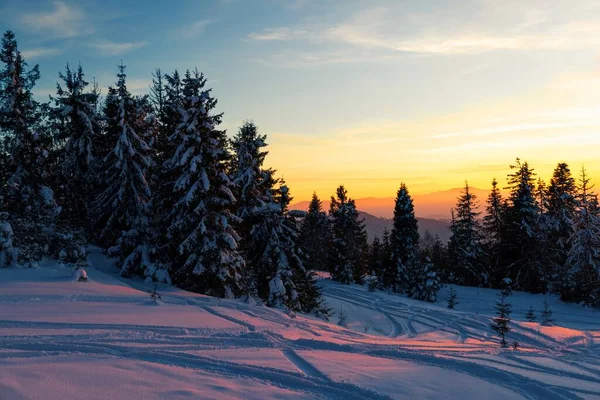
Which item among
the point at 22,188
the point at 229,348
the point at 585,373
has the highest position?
the point at 22,188

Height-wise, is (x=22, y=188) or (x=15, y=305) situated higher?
(x=22, y=188)

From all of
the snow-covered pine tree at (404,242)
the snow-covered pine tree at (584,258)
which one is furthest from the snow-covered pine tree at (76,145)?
the snow-covered pine tree at (584,258)

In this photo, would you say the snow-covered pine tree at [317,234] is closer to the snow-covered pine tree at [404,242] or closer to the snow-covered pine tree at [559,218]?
the snow-covered pine tree at [404,242]

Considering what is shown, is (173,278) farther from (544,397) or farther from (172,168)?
(544,397)

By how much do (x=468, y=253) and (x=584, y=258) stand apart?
560 inches

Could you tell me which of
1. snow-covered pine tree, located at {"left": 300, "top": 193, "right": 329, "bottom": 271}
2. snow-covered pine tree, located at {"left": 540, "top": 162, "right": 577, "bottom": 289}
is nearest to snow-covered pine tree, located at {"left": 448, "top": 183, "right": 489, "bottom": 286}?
snow-covered pine tree, located at {"left": 540, "top": 162, "right": 577, "bottom": 289}

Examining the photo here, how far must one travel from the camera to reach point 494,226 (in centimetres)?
4706

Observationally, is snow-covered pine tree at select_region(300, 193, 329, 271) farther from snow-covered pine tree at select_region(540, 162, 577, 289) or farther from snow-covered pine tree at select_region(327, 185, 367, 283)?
snow-covered pine tree at select_region(540, 162, 577, 289)

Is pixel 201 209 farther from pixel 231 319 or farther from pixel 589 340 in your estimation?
pixel 589 340

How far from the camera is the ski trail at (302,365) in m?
7.92

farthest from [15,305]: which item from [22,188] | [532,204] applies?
[532,204]

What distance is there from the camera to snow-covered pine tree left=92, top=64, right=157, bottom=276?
72.8 ft

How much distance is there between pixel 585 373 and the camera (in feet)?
34.1

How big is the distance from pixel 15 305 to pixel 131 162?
12969mm
